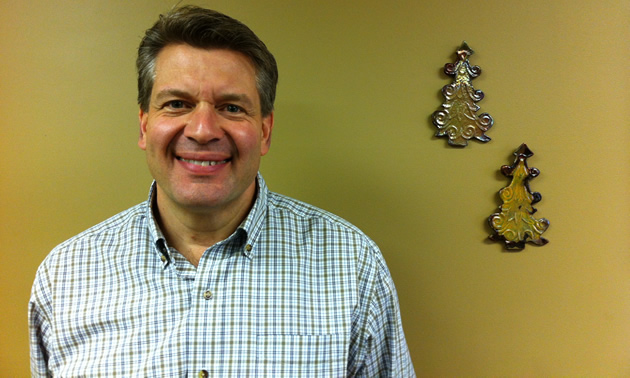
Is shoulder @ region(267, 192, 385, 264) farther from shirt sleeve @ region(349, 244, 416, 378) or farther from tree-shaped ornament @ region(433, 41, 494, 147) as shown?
tree-shaped ornament @ region(433, 41, 494, 147)

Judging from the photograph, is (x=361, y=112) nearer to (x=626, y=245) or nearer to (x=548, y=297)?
(x=548, y=297)

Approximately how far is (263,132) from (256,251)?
32cm

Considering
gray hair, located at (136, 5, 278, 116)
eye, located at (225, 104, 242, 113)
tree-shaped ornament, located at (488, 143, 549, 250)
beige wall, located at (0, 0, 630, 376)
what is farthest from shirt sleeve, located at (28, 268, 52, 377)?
tree-shaped ornament, located at (488, 143, 549, 250)

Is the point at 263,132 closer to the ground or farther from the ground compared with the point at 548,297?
farther from the ground

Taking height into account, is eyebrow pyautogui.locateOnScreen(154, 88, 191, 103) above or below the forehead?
below

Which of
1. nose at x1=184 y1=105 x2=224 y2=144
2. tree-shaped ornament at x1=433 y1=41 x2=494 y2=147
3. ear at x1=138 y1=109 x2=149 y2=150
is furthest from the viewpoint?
tree-shaped ornament at x1=433 y1=41 x2=494 y2=147

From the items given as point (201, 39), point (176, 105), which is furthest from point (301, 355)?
point (201, 39)

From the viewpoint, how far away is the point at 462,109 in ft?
3.93

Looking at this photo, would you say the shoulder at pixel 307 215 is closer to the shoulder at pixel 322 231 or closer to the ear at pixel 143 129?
the shoulder at pixel 322 231

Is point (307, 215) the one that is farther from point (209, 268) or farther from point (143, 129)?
point (143, 129)

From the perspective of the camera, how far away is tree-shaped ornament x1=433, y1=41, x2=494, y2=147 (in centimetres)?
119

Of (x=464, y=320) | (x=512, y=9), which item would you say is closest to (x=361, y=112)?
(x=512, y=9)

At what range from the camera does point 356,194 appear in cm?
126

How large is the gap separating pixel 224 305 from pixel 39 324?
54cm
